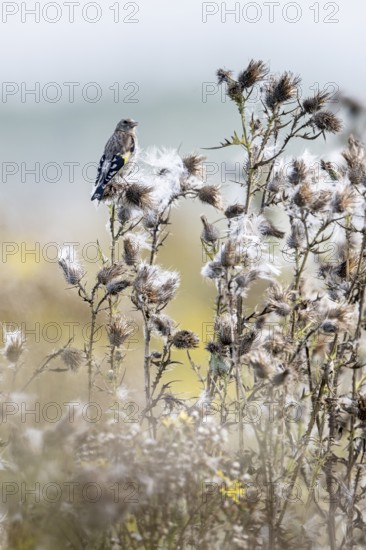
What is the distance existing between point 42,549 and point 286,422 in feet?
3.68

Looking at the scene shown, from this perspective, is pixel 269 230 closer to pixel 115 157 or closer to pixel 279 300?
pixel 279 300

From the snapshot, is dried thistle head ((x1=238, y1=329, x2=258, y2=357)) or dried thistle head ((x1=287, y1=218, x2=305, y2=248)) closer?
dried thistle head ((x1=238, y1=329, x2=258, y2=357))

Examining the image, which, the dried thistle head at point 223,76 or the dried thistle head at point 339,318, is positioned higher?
the dried thistle head at point 223,76

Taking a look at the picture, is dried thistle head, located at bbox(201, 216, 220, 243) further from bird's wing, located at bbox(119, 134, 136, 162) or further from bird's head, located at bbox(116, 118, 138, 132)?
bird's head, located at bbox(116, 118, 138, 132)

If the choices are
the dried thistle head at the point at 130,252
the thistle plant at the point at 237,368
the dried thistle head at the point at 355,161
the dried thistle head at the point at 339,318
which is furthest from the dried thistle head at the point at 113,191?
the dried thistle head at the point at 339,318

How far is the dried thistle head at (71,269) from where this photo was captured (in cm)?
349

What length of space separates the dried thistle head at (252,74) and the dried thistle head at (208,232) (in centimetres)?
57

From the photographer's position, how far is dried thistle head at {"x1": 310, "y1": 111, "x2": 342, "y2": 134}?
11.8 feet

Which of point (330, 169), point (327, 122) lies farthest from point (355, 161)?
point (327, 122)

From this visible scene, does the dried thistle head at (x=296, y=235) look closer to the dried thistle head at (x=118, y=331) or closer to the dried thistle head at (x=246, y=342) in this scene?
the dried thistle head at (x=246, y=342)

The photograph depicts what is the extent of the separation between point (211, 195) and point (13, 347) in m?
0.94

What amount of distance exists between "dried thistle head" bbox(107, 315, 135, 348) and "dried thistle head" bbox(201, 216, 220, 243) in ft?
1.40

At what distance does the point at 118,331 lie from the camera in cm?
338

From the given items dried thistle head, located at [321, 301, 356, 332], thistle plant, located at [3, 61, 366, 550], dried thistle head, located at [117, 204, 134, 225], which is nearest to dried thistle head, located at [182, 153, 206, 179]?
thistle plant, located at [3, 61, 366, 550]
